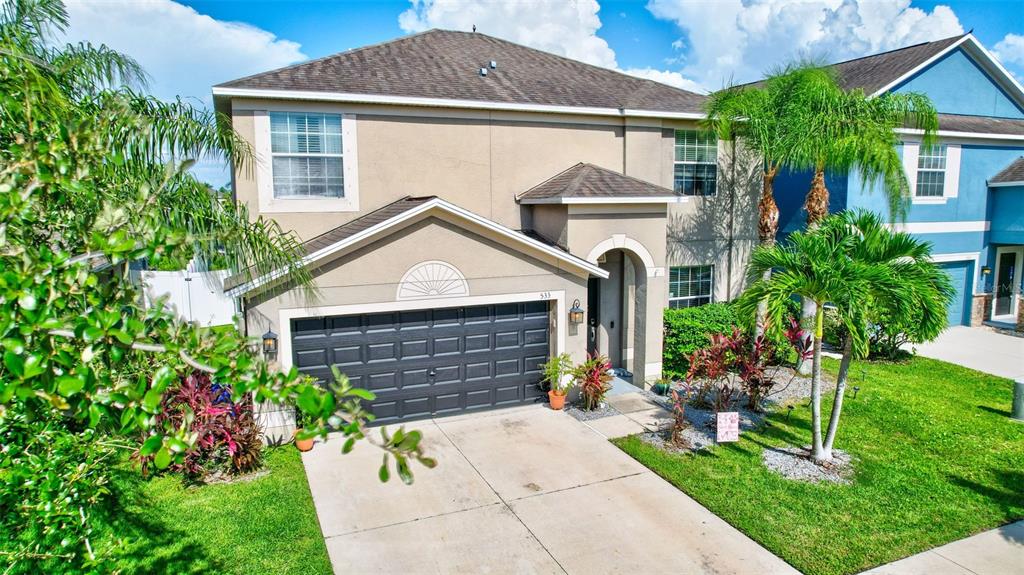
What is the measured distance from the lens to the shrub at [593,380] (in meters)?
12.9

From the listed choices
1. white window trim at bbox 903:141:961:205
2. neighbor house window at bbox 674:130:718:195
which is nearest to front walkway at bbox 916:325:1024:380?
white window trim at bbox 903:141:961:205

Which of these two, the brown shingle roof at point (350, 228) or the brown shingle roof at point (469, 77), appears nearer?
the brown shingle roof at point (350, 228)

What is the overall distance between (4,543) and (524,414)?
A: 906cm

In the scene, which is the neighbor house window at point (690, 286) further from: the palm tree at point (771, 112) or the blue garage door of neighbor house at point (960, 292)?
the blue garage door of neighbor house at point (960, 292)

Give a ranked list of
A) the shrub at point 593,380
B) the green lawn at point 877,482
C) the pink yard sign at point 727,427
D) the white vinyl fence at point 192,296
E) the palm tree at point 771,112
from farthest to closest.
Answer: the white vinyl fence at point 192,296, the palm tree at point 771,112, the shrub at point 593,380, the pink yard sign at point 727,427, the green lawn at point 877,482

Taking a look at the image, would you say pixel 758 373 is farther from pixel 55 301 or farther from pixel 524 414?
pixel 55 301

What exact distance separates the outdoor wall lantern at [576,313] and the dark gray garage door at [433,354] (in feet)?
1.78

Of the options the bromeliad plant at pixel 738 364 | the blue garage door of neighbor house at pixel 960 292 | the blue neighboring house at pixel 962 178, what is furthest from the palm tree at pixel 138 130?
the blue garage door of neighbor house at pixel 960 292

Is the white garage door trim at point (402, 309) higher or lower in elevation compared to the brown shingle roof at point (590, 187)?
lower

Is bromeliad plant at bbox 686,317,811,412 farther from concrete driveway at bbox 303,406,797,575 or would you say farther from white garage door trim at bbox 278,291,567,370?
white garage door trim at bbox 278,291,567,370

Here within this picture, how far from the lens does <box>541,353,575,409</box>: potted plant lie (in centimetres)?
1301

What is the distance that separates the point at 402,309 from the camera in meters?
12.0

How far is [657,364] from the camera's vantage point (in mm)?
14758

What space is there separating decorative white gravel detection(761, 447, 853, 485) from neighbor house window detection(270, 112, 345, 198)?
975 centimetres
